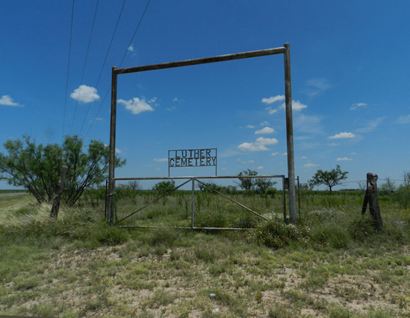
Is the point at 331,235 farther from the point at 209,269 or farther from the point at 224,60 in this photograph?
the point at 224,60

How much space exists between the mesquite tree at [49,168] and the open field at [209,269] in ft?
17.7

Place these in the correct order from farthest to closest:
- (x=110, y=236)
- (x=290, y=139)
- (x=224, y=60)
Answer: (x=224, y=60), (x=290, y=139), (x=110, y=236)

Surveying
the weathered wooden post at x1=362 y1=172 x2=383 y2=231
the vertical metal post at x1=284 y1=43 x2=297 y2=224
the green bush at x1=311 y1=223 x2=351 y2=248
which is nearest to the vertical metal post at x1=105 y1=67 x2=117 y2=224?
the vertical metal post at x1=284 y1=43 x2=297 y2=224

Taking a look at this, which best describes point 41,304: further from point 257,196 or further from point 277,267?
point 257,196

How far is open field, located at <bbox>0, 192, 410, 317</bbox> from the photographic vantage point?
3.63 m

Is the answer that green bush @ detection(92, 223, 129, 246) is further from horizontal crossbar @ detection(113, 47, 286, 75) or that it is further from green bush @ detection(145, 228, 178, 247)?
horizontal crossbar @ detection(113, 47, 286, 75)

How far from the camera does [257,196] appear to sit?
33.7 ft

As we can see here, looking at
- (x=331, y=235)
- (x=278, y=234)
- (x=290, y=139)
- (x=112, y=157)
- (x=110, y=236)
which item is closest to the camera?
(x=331, y=235)

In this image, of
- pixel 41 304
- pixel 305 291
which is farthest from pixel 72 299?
pixel 305 291

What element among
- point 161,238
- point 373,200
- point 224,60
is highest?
point 224,60

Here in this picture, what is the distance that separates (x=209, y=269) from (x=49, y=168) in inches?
468

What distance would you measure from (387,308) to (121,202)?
9.87 metres

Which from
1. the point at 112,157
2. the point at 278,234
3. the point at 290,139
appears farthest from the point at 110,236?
the point at 290,139

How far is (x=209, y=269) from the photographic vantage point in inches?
198
